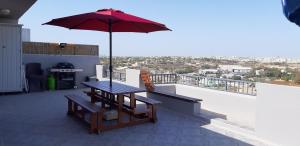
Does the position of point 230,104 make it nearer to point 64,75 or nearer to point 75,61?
point 64,75

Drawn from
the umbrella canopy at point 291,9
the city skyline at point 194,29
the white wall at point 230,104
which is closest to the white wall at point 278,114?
the white wall at point 230,104

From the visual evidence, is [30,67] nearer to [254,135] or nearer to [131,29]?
[131,29]

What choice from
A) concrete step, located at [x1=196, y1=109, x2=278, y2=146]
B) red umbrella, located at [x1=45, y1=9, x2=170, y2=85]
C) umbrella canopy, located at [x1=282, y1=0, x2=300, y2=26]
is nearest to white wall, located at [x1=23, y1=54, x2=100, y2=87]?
red umbrella, located at [x1=45, y1=9, x2=170, y2=85]

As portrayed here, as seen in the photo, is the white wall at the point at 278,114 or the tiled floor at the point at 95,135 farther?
the tiled floor at the point at 95,135

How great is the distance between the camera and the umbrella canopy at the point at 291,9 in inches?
43.4

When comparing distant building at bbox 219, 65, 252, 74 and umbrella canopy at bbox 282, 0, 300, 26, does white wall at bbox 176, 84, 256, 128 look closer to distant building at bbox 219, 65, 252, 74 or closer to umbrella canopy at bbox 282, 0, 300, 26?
distant building at bbox 219, 65, 252, 74

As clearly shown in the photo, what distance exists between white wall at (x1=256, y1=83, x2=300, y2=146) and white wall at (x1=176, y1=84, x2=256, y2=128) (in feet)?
5.03

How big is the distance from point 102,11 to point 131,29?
1152mm

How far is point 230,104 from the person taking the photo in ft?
21.2

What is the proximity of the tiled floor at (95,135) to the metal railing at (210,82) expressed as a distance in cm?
158

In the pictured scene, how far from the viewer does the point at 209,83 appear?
7367 mm

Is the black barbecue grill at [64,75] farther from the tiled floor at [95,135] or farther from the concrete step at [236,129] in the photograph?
the concrete step at [236,129]

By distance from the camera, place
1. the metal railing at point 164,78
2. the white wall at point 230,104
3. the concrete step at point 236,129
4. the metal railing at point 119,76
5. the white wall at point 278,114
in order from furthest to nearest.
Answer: the metal railing at point 119,76 → the metal railing at point 164,78 → the white wall at point 230,104 → the concrete step at point 236,129 → the white wall at point 278,114

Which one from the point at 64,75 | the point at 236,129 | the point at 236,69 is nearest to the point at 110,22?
the point at 236,129
